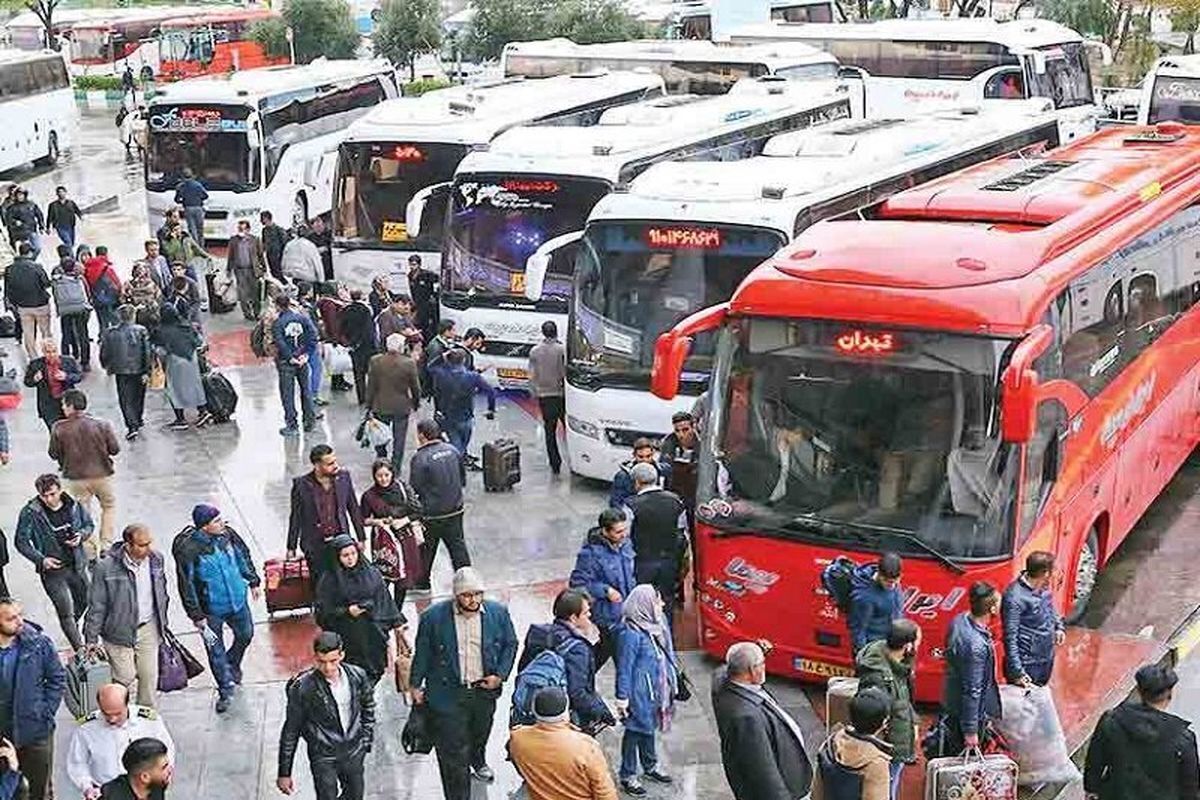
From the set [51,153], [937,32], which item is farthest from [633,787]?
[51,153]

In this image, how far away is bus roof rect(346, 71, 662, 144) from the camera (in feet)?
71.5

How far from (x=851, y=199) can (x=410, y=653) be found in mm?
6749

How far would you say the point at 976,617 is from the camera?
959 cm

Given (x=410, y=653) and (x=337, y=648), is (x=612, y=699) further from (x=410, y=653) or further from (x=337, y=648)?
(x=337, y=648)

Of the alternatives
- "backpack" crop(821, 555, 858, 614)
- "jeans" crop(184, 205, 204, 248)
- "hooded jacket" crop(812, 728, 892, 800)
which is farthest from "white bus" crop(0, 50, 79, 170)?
"hooded jacket" crop(812, 728, 892, 800)

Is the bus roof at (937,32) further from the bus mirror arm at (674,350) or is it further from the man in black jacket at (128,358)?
the bus mirror arm at (674,350)

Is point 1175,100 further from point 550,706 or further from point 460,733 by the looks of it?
point 550,706

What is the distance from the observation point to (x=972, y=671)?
955 cm

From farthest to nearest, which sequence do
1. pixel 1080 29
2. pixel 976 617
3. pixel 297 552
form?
pixel 1080 29 → pixel 297 552 → pixel 976 617

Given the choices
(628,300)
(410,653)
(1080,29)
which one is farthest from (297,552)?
(1080,29)

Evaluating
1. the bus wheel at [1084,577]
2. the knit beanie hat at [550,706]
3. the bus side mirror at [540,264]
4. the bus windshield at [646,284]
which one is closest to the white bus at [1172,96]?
the bus side mirror at [540,264]

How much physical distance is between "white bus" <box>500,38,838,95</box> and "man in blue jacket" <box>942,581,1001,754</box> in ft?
69.0

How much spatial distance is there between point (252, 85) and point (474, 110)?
21.3ft

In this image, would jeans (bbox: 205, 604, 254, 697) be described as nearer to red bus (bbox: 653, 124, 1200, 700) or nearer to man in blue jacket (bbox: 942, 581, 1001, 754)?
red bus (bbox: 653, 124, 1200, 700)
